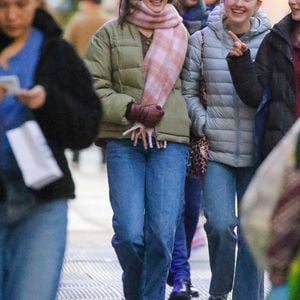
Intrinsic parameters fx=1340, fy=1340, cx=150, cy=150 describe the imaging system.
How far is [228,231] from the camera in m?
7.46

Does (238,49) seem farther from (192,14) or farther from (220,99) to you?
(192,14)

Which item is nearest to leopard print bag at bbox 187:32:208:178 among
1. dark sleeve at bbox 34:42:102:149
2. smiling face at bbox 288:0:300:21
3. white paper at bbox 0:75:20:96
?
smiling face at bbox 288:0:300:21

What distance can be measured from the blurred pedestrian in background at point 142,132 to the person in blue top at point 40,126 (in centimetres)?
189

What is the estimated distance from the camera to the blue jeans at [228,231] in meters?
7.43

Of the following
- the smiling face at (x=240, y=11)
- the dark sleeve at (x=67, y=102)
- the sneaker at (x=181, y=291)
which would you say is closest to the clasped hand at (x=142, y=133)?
the smiling face at (x=240, y=11)

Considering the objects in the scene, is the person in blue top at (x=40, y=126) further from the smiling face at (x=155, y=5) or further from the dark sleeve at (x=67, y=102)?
the smiling face at (x=155, y=5)

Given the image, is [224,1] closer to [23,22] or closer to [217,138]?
[217,138]

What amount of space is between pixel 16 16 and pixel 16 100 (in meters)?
0.34

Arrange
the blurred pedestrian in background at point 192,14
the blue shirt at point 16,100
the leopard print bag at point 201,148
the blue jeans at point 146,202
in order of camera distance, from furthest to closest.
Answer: the blurred pedestrian in background at point 192,14
the leopard print bag at point 201,148
the blue jeans at point 146,202
the blue shirt at point 16,100

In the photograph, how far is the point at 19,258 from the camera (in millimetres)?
5195

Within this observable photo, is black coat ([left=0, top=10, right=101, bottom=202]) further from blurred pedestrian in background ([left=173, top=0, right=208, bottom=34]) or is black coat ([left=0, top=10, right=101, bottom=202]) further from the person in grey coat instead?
blurred pedestrian in background ([left=173, top=0, right=208, bottom=34])

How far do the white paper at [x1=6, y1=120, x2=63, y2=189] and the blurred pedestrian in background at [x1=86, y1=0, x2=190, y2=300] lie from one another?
2.11 metres

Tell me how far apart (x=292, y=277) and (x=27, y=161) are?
1395 mm

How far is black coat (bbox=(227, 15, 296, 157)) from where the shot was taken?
712 centimetres
